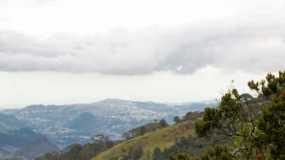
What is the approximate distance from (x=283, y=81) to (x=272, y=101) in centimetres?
268

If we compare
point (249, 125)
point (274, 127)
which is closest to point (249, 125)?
point (249, 125)

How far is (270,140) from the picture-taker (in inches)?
1176

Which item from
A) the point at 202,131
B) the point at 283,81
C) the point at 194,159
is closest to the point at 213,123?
the point at 202,131

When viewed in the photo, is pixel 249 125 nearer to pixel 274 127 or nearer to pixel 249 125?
pixel 249 125

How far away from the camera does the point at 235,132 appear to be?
30922mm

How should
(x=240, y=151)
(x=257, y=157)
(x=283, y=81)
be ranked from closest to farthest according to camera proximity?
1. (x=257, y=157)
2. (x=240, y=151)
3. (x=283, y=81)

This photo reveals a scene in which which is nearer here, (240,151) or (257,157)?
(257,157)

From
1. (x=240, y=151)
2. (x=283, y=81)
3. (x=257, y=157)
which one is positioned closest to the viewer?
(x=257, y=157)

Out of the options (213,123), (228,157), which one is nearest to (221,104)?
(213,123)

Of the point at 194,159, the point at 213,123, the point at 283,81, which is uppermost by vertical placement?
the point at 283,81

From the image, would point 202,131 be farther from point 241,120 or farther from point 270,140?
point 270,140

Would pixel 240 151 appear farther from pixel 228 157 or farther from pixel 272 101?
pixel 272 101

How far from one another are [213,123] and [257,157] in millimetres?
4277

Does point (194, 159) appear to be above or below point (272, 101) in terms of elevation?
below
